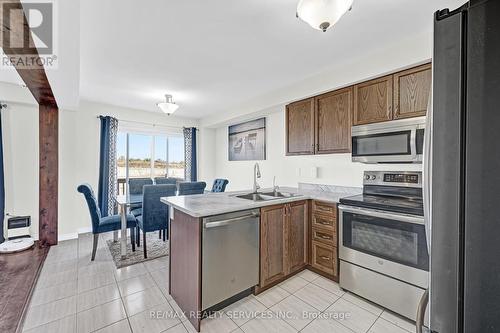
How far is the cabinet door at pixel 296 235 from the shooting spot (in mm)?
2387

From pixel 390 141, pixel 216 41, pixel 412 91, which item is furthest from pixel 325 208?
pixel 216 41

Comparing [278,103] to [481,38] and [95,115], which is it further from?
[95,115]

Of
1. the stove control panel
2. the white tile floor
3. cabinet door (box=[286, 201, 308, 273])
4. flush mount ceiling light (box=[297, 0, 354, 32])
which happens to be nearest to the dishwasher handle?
A: cabinet door (box=[286, 201, 308, 273])

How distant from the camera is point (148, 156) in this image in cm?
507

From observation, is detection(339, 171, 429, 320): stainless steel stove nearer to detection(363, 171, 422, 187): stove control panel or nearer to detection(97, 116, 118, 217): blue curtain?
detection(363, 171, 422, 187): stove control panel

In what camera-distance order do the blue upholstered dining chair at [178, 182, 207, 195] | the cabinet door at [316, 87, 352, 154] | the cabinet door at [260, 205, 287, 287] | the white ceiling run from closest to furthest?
the white ceiling → the cabinet door at [260, 205, 287, 287] → the cabinet door at [316, 87, 352, 154] → the blue upholstered dining chair at [178, 182, 207, 195]

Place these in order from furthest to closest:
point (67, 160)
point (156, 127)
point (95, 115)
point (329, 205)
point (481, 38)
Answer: point (156, 127) → point (95, 115) → point (67, 160) → point (329, 205) → point (481, 38)

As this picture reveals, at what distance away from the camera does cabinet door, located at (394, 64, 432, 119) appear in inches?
A: 78.3

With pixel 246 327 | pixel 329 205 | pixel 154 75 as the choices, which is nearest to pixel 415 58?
pixel 329 205

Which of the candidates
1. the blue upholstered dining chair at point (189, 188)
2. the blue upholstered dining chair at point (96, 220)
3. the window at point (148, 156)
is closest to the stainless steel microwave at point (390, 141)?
the blue upholstered dining chair at point (189, 188)

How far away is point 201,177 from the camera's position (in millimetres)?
5754

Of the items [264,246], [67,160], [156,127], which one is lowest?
[264,246]

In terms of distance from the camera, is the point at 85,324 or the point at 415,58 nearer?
the point at 85,324

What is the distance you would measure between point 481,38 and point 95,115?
521 centimetres
